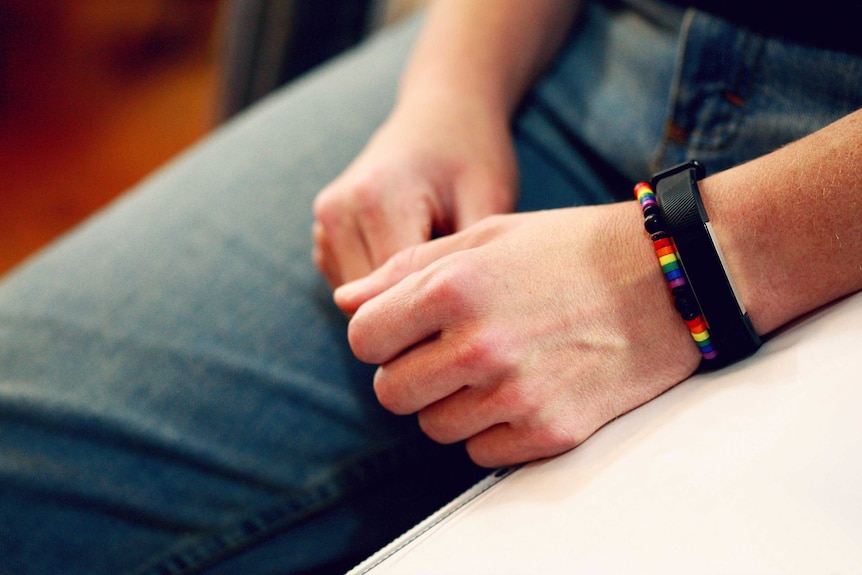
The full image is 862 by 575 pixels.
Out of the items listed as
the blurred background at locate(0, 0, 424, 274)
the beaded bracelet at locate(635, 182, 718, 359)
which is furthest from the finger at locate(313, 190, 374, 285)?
the blurred background at locate(0, 0, 424, 274)

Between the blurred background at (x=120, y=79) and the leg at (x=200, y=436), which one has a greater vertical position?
the blurred background at (x=120, y=79)

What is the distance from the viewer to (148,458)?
0.63m

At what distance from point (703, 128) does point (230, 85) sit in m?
1.02

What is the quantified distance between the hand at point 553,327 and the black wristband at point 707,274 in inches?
1.0

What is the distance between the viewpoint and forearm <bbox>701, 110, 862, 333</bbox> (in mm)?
403

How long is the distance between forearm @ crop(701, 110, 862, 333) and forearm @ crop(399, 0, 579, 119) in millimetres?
314

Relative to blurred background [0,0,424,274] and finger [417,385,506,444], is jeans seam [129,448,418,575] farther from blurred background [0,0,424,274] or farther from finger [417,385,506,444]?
blurred background [0,0,424,274]

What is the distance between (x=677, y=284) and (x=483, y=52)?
1.25ft

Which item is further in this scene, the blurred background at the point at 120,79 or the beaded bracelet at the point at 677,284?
the blurred background at the point at 120,79

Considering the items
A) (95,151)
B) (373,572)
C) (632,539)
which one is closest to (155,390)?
(373,572)

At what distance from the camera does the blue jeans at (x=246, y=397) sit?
24.4 inches

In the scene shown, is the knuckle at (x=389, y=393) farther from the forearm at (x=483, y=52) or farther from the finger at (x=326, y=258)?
the forearm at (x=483, y=52)

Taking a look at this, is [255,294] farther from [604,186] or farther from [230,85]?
[230,85]

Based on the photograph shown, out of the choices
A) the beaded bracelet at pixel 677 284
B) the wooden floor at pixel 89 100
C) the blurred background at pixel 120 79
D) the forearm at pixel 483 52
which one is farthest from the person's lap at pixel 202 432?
the wooden floor at pixel 89 100
